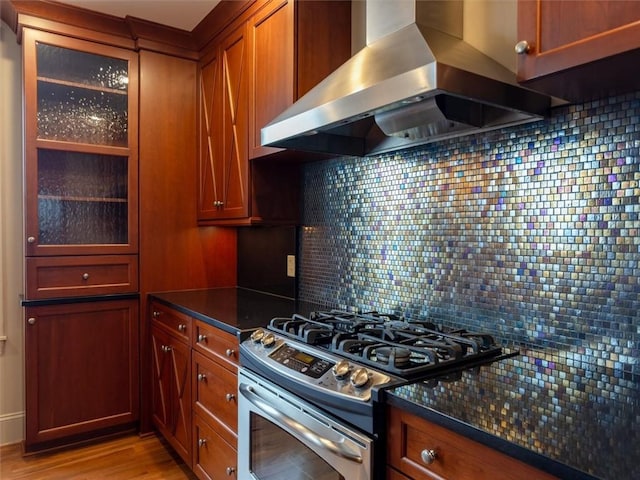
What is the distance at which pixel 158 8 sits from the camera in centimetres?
253

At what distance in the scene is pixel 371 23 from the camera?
165 cm

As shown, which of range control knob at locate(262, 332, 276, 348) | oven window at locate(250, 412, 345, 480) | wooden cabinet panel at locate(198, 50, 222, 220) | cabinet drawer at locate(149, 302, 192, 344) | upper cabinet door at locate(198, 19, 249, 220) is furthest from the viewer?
wooden cabinet panel at locate(198, 50, 222, 220)

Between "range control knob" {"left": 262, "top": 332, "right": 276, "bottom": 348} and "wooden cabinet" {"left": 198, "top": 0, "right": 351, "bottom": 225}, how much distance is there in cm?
83

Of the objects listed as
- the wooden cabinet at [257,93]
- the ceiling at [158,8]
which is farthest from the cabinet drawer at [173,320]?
the ceiling at [158,8]

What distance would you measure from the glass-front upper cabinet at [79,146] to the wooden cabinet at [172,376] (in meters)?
0.52

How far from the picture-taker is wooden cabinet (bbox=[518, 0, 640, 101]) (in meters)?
0.94

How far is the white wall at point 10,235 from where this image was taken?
8.84 ft

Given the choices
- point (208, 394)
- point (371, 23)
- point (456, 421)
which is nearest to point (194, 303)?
point (208, 394)

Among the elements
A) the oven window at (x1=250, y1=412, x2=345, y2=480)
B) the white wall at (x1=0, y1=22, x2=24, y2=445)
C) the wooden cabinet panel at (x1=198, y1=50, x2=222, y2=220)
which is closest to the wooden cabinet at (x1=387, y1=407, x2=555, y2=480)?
the oven window at (x1=250, y1=412, x2=345, y2=480)

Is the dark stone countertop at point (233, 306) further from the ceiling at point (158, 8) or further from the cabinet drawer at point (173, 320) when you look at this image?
the ceiling at point (158, 8)

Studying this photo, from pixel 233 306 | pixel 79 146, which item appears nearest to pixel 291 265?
pixel 233 306

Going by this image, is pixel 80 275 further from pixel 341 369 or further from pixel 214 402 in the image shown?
pixel 341 369

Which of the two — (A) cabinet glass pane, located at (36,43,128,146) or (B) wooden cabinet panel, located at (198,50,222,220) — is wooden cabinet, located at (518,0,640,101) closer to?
(B) wooden cabinet panel, located at (198,50,222,220)

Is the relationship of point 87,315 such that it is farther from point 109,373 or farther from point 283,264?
point 283,264
